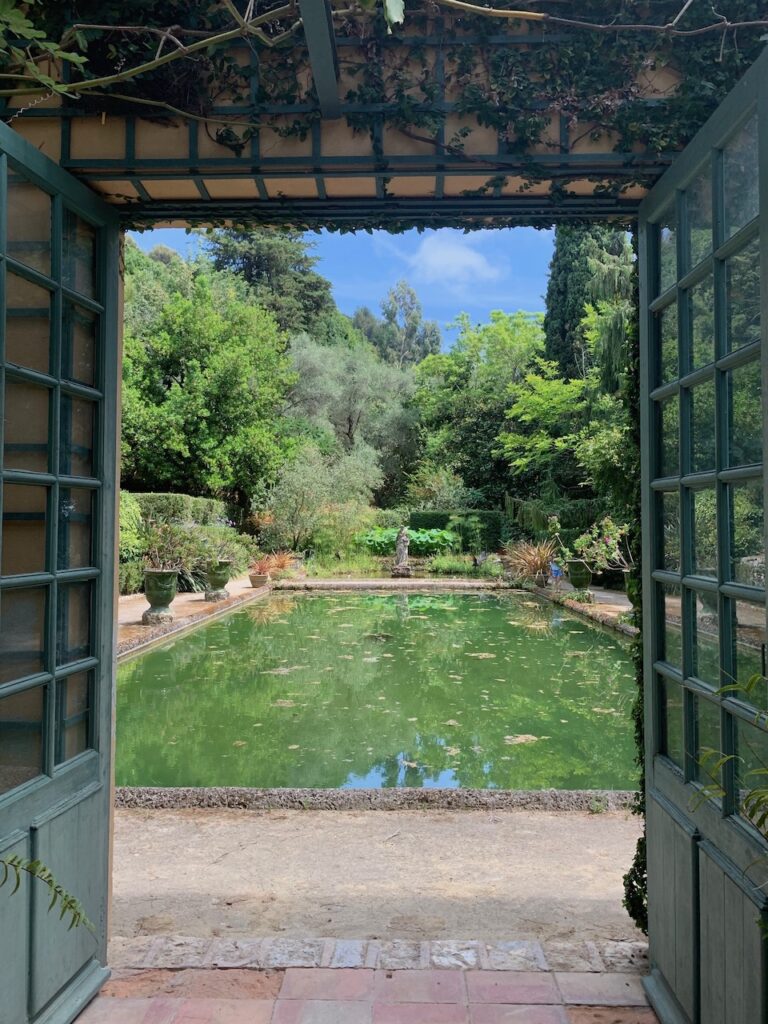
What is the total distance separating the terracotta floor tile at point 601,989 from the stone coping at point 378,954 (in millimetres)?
36

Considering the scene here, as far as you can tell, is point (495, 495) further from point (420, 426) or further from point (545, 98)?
point (545, 98)

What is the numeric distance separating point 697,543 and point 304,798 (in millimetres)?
2852

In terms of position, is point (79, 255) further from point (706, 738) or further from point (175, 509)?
point (175, 509)

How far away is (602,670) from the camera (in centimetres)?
729

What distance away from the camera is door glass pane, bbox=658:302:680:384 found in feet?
6.44

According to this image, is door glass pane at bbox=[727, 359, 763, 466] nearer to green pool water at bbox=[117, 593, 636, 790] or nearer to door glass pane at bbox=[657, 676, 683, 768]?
door glass pane at bbox=[657, 676, 683, 768]

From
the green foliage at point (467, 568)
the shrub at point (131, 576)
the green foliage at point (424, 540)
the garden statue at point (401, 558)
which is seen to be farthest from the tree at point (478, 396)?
the shrub at point (131, 576)

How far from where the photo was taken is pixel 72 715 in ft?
6.56

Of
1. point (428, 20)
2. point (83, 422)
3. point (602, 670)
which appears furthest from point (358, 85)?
point (602, 670)

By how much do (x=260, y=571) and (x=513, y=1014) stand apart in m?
13.2

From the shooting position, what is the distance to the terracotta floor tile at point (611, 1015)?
1873 millimetres

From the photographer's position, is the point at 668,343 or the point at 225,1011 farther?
the point at 668,343

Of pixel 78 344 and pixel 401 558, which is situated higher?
pixel 78 344

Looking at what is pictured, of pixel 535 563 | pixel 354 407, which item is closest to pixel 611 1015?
pixel 535 563
